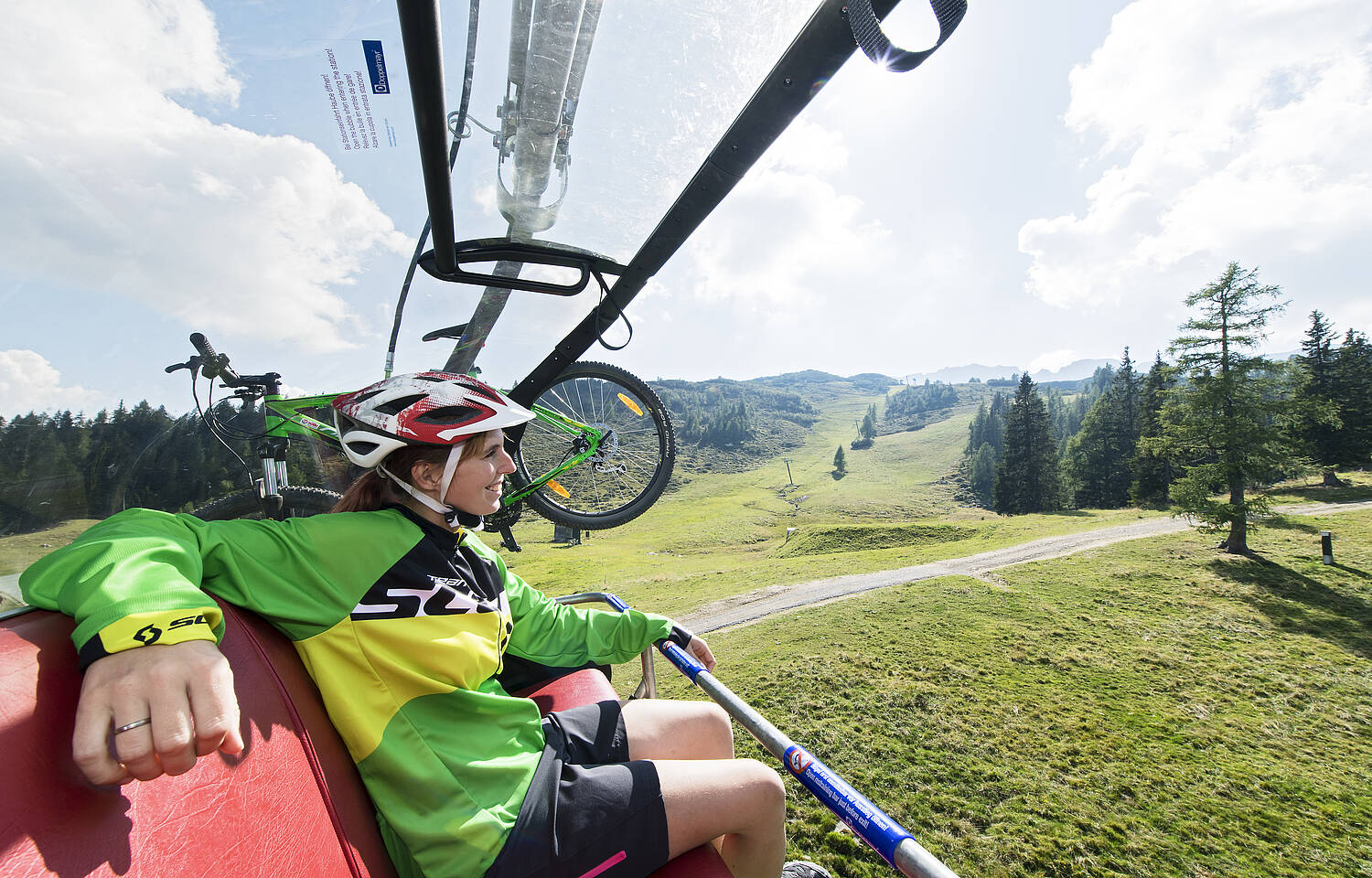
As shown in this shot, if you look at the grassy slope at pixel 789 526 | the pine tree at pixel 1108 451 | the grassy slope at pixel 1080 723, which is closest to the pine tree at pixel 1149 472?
the pine tree at pixel 1108 451

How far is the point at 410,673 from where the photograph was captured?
134cm

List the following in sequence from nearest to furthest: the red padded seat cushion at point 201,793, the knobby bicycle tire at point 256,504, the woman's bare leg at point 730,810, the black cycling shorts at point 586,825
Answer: the red padded seat cushion at point 201,793 < the black cycling shorts at point 586,825 < the woman's bare leg at point 730,810 < the knobby bicycle tire at point 256,504

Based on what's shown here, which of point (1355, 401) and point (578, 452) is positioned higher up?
point (1355, 401)

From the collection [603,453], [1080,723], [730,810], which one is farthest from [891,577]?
[730,810]

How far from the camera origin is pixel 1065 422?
291ft

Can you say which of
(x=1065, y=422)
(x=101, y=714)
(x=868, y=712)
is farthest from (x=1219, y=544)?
(x=1065, y=422)

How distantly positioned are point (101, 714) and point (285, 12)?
1870mm

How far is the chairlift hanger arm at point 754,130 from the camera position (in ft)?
4.33

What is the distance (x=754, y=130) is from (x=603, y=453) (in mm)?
3227

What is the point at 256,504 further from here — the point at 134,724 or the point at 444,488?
the point at 134,724

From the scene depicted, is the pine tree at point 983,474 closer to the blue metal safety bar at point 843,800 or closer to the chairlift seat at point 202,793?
the blue metal safety bar at point 843,800

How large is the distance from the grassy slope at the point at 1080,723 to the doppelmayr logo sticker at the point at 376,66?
5.37m

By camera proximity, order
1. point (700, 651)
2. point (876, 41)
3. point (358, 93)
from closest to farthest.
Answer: point (876, 41)
point (358, 93)
point (700, 651)

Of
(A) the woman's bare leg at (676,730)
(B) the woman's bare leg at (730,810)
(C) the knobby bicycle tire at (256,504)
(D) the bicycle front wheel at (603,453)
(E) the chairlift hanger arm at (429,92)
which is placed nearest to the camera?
(E) the chairlift hanger arm at (429,92)
